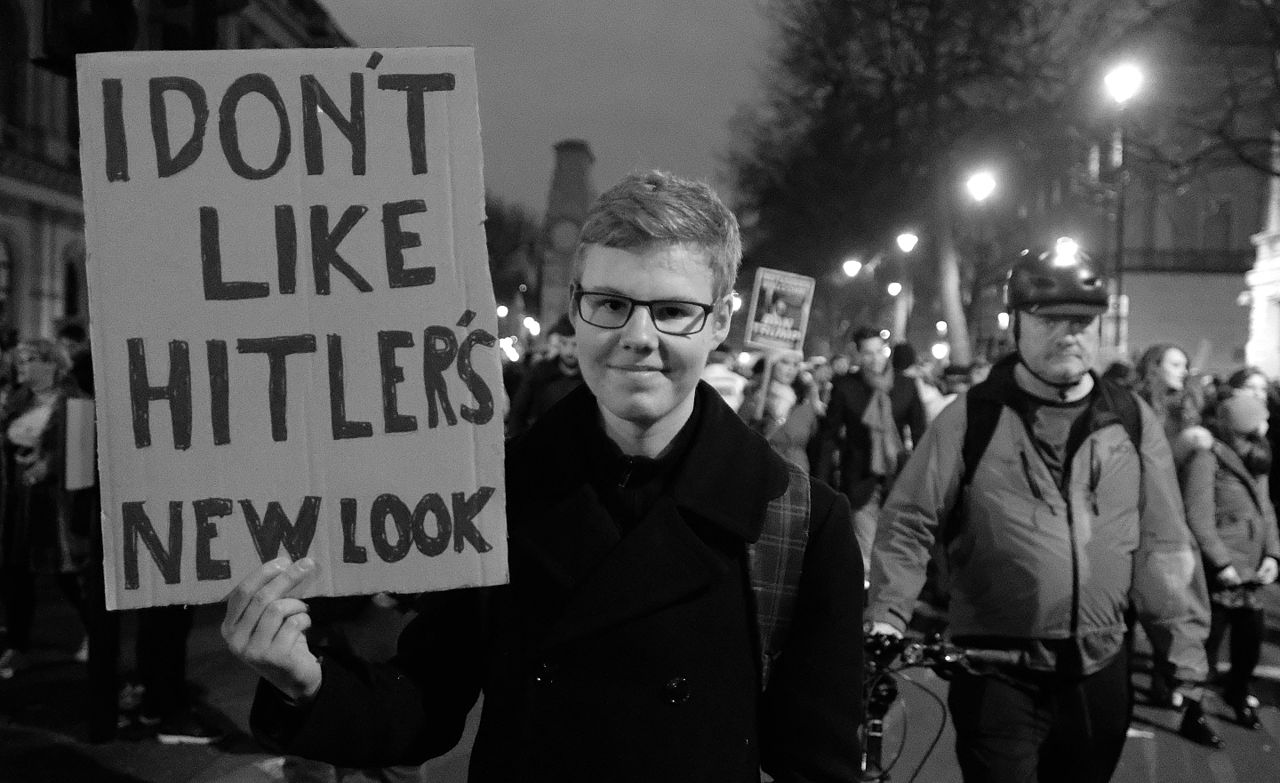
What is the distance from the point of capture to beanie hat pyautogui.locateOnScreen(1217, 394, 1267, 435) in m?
6.90

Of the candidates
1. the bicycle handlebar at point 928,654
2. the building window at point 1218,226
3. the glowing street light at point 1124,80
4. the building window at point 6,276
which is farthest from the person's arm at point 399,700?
the building window at point 1218,226

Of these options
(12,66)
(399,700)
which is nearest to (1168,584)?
(399,700)

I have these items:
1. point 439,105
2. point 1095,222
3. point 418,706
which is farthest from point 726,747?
point 1095,222

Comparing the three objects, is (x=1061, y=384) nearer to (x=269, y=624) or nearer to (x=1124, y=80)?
(x=269, y=624)

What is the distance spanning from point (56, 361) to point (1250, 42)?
17.5 meters

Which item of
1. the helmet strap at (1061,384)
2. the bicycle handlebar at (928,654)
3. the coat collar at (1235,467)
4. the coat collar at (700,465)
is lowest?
the bicycle handlebar at (928,654)

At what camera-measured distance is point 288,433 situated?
1.95m

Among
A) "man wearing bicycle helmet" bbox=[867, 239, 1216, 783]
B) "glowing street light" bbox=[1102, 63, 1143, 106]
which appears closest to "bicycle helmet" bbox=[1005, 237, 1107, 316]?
"man wearing bicycle helmet" bbox=[867, 239, 1216, 783]

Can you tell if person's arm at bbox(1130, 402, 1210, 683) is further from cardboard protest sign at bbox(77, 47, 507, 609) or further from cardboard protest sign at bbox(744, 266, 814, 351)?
cardboard protest sign at bbox(744, 266, 814, 351)

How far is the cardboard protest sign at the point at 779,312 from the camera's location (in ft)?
35.3

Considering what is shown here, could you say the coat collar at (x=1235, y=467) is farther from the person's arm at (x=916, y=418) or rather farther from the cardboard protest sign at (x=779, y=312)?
the cardboard protest sign at (x=779, y=312)

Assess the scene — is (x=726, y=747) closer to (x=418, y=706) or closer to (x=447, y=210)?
(x=418, y=706)

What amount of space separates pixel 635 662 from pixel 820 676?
319 mm

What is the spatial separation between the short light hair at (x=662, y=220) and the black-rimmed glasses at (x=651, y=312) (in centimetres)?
6
